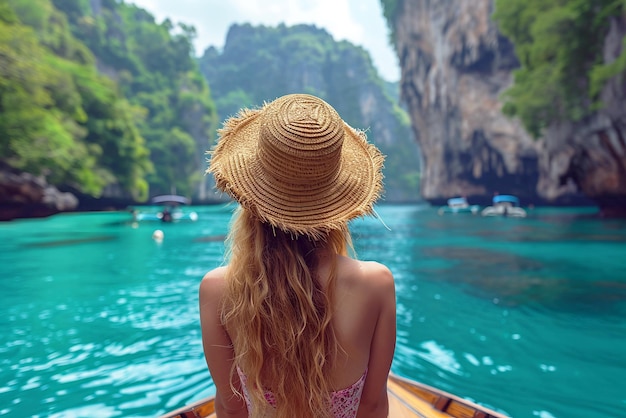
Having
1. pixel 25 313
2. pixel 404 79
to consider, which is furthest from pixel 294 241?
pixel 404 79

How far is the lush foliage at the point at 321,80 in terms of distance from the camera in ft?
302

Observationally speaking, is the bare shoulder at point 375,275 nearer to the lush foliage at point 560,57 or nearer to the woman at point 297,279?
the woman at point 297,279

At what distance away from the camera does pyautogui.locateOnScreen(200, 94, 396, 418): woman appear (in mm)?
1072

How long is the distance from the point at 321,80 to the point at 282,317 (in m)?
98.5

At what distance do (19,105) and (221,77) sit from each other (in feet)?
267

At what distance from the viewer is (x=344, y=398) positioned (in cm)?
123

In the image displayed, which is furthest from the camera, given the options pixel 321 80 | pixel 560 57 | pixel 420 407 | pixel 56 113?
pixel 321 80

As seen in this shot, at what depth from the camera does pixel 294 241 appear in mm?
1120

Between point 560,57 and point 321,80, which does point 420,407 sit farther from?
point 321,80

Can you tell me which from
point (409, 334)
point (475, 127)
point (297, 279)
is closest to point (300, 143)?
point (297, 279)

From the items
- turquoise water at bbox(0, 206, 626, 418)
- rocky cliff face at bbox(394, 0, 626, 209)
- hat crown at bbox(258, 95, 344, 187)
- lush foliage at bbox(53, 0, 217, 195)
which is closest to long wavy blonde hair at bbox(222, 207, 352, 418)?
hat crown at bbox(258, 95, 344, 187)

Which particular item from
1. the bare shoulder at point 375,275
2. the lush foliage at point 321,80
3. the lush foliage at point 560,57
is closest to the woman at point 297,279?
the bare shoulder at point 375,275

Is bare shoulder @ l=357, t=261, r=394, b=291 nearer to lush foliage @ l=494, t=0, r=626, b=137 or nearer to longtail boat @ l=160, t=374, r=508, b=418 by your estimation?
longtail boat @ l=160, t=374, r=508, b=418

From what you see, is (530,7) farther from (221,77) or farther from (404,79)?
(221,77)
